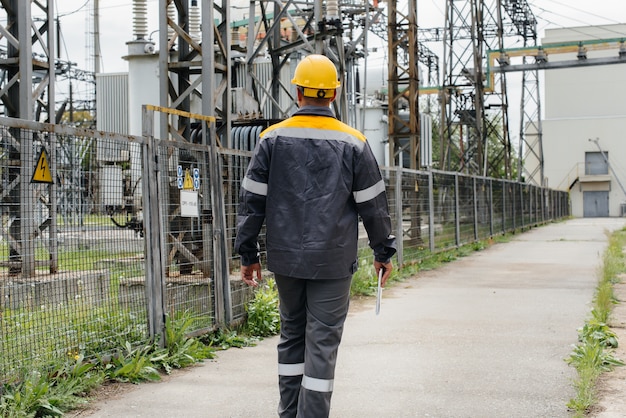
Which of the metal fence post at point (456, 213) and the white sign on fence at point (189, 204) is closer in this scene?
the white sign on fence at point (189, 204)

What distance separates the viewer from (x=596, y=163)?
7731 centimetres

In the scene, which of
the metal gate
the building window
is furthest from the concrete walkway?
the metal gate

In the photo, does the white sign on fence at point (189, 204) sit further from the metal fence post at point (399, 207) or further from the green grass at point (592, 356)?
the metal fence post at point (399, 207)

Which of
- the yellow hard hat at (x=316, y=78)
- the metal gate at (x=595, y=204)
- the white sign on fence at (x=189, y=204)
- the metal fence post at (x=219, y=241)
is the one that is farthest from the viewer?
the metal gate at (x=595, y=204)

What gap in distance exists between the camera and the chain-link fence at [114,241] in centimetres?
588

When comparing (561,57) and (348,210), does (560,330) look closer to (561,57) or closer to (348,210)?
(348,210)

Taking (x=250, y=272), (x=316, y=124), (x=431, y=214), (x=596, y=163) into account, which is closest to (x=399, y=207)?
(x=431, y=214)

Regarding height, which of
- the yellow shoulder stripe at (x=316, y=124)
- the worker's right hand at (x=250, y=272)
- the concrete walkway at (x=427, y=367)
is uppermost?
the yellow shoulder stripe at (x=316, y=124)

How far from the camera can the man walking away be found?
4707 millimetres

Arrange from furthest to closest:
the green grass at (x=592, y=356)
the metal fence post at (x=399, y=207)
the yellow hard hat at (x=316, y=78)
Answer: the metal fence post at (x=399, y=207), the green grass at (x=592, y=356), the yellow hard hat at (x=316, y=78)

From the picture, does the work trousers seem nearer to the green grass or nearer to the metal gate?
the green grass

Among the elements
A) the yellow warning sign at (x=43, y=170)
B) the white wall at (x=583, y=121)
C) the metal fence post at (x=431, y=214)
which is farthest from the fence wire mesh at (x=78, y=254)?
the white wall at (x=583, y=121)

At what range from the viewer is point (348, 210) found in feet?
15.9

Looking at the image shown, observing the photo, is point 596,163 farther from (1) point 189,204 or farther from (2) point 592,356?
(1) point 189,204
